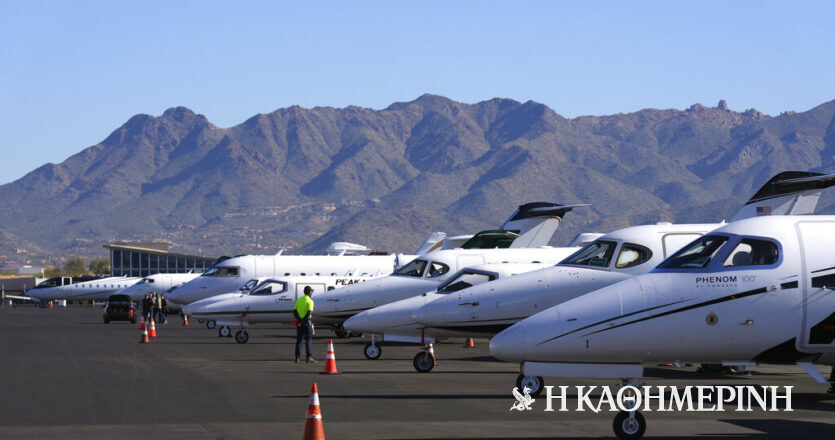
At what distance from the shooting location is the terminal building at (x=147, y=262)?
15288cm

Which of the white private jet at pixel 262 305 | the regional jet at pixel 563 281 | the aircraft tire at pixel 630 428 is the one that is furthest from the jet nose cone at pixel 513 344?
the white private jet at pixel 262 305

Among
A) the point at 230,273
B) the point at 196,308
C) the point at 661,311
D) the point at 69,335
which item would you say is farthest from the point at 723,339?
the point at 230,273

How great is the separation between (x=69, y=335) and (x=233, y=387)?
26.1 m

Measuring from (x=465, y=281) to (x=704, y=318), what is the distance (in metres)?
13.4

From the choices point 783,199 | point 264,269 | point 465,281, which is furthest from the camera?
point 264,269

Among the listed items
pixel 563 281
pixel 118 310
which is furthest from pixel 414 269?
pixel 118 310

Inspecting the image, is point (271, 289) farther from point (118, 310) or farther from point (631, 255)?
point (118, 310)

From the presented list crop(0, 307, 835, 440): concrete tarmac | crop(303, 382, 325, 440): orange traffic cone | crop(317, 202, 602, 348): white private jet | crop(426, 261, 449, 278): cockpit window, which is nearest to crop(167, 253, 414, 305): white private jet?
crop(317, 202, 602, 348): white private jet

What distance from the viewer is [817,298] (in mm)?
13906

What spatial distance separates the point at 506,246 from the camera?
4322 cm

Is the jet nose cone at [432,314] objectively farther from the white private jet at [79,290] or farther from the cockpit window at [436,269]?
the white private jet at [79,290]

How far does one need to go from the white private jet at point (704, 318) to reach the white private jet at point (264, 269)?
3710 centimetres

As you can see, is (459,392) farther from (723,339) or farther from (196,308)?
(196,308)

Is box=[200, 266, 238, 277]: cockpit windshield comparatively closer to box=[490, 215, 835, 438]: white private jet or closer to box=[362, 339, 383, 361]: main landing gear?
box=[362, 339, 383, 361]: main landing gear
